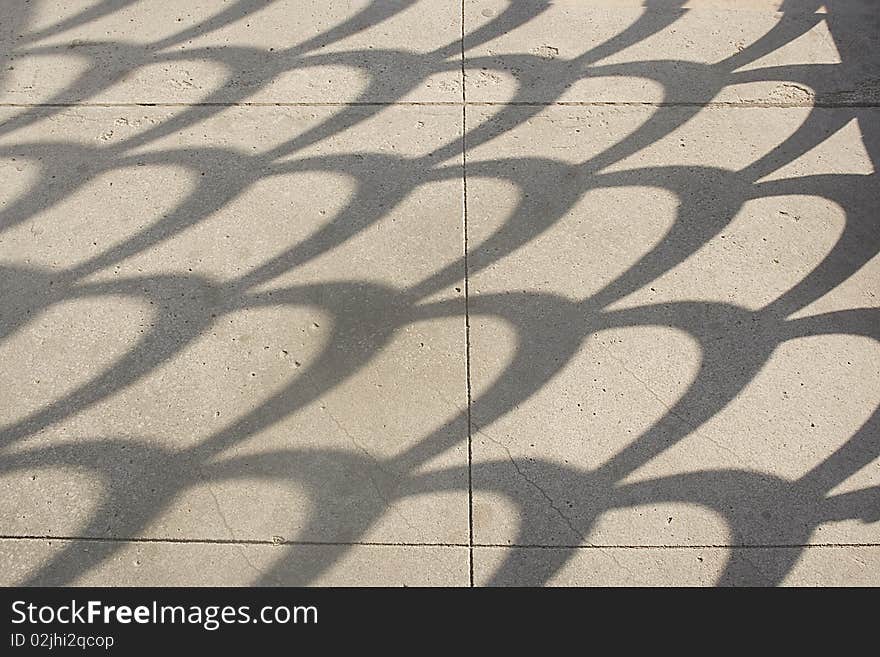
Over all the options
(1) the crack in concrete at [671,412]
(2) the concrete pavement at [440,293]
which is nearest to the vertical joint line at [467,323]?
(2) the concrete pavement at [440,293]

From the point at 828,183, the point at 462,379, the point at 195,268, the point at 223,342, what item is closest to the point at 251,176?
the point at 195,268

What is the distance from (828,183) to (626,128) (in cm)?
93

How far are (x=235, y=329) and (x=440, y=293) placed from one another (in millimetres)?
821

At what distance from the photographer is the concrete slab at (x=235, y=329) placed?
10.3 feet

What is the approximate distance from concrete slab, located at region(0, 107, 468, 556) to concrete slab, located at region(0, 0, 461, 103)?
162 millimetres

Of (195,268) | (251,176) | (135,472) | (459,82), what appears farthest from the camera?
(459,82)

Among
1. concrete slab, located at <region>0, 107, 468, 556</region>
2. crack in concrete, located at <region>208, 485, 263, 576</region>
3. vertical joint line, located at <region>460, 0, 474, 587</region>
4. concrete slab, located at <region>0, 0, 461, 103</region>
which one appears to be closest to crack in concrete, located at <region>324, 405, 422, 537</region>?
concrete slab, located at <region>0, 107, 468, 556</region>

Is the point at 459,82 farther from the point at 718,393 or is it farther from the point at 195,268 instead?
the point at 718,393

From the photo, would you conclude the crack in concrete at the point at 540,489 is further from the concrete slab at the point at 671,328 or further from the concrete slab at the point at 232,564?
the concrete slab at the point at 232,564

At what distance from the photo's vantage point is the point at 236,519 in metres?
3.10

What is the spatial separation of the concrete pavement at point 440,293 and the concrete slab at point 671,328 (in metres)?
0.01

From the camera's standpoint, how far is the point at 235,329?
353 cm

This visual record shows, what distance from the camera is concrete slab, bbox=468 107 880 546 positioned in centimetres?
316

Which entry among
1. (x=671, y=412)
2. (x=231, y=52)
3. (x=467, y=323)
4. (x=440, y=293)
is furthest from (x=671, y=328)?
(x=231, y=52)
